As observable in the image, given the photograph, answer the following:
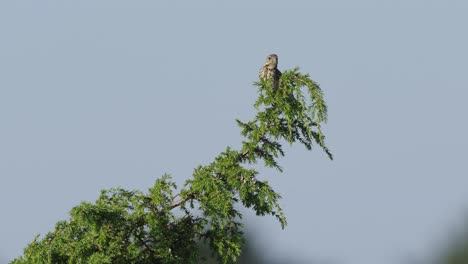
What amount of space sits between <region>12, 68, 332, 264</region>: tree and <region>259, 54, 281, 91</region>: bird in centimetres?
12

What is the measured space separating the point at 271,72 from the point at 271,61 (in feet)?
0.79

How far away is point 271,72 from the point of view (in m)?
14.4

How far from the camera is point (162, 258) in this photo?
14031mm

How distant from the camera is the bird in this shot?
562 inches

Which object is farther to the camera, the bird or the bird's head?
the bird's head

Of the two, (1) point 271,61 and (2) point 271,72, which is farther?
(1) point 271,61

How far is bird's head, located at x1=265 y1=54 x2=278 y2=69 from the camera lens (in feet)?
47.5

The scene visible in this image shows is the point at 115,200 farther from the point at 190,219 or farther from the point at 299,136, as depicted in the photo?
the point at 299,136

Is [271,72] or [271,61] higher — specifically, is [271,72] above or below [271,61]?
below

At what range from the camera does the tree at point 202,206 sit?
45.6 feet

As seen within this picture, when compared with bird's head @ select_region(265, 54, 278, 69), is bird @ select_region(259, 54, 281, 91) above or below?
below

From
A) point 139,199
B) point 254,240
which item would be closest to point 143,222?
point 139,199

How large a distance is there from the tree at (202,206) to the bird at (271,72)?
0.12 metres

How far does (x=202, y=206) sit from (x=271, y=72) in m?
1.33
